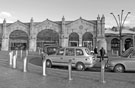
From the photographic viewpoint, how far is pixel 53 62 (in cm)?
1195

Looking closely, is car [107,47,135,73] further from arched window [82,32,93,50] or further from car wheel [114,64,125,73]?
arched window [82,32,93,50]

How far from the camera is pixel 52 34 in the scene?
135ft

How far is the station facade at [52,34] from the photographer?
129 ft

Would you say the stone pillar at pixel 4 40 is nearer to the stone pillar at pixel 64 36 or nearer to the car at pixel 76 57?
the stone pillar at pixel 64 36

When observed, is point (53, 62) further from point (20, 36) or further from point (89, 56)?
point (20, 36)

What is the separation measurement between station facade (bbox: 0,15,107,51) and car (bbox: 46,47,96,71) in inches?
1094

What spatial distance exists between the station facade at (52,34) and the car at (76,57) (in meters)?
27.8

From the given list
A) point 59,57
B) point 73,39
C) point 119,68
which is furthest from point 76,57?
point 73,39

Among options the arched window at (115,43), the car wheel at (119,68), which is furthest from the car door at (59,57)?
the arched window at (115,43)

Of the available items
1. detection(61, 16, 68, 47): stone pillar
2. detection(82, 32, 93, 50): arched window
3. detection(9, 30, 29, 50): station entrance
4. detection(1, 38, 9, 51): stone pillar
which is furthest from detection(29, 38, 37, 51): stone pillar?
detection(82, 32, 93, 50): arched window

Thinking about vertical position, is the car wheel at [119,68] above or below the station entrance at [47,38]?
below

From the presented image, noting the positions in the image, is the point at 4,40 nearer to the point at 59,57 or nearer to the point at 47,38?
the point at 47,38

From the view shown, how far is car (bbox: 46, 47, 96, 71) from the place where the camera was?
421 inches

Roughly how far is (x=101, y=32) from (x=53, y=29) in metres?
12.7
